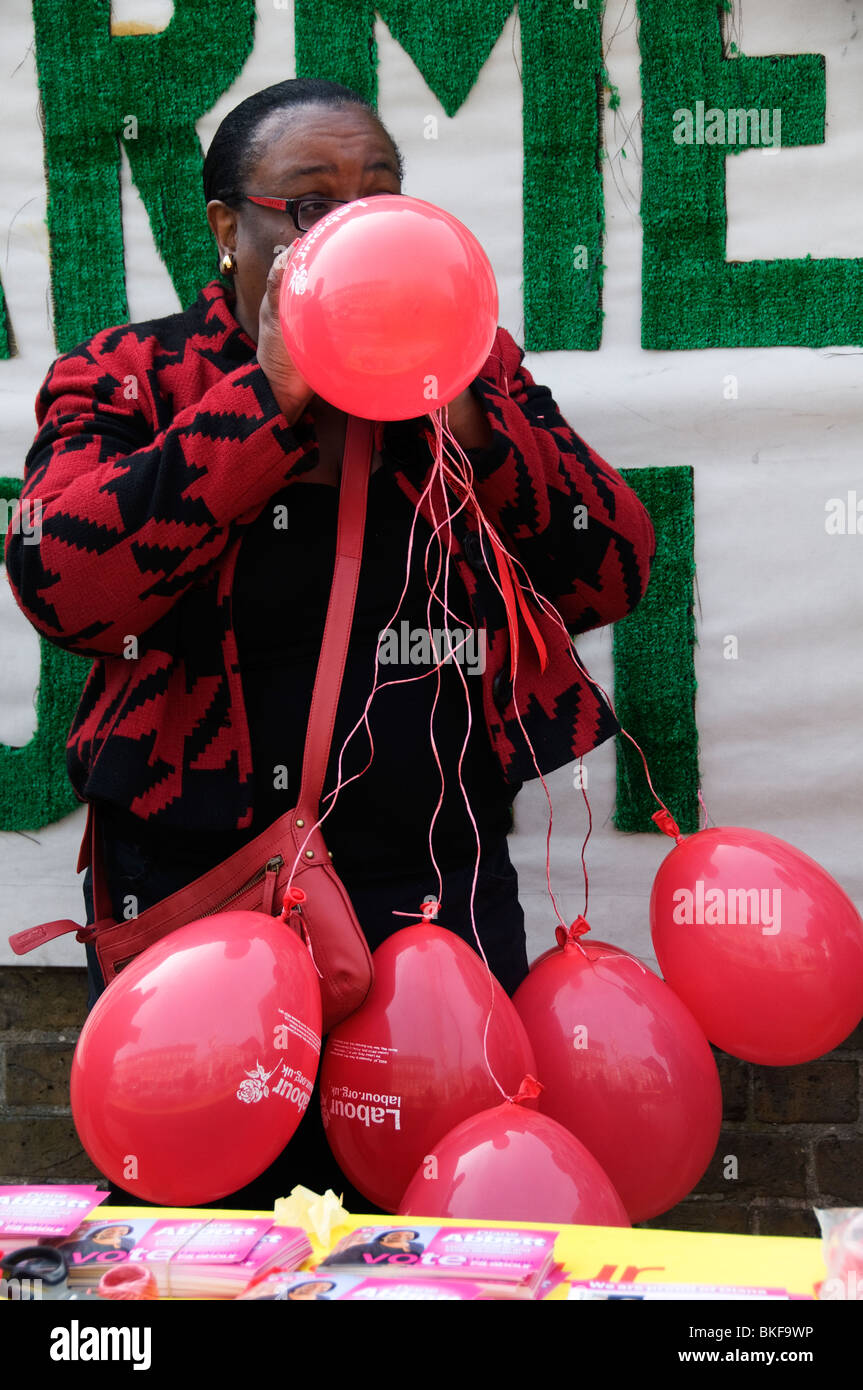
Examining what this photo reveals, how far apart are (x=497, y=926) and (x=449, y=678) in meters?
0.31

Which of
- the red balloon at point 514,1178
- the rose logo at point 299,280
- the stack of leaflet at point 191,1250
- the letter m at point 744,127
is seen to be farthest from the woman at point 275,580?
the letter m at point 744,127

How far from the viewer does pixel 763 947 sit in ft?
4.22

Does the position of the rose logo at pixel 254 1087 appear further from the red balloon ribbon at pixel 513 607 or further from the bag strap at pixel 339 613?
the red balloon ribbon at pixel 513 607

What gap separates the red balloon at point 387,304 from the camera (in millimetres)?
1086

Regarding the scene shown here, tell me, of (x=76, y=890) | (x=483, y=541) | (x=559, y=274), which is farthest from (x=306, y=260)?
(x=76, y=890)

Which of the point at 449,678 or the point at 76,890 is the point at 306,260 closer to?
the point at 449,678

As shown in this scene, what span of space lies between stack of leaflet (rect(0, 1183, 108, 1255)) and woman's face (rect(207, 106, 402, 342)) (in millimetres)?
1020

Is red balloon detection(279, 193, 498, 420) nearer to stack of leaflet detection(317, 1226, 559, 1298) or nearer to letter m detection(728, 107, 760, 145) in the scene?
stack of leaflet detection(317, 1226, 559, 1298)

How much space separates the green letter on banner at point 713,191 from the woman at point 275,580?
0.69 m

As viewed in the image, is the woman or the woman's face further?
the woman's face

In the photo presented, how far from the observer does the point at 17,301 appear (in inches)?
85.2

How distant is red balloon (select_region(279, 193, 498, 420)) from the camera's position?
109 cm

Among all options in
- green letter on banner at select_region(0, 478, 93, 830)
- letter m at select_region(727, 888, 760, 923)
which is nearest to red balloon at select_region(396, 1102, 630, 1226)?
letter m at select_region(727, 888, 760, 923)
